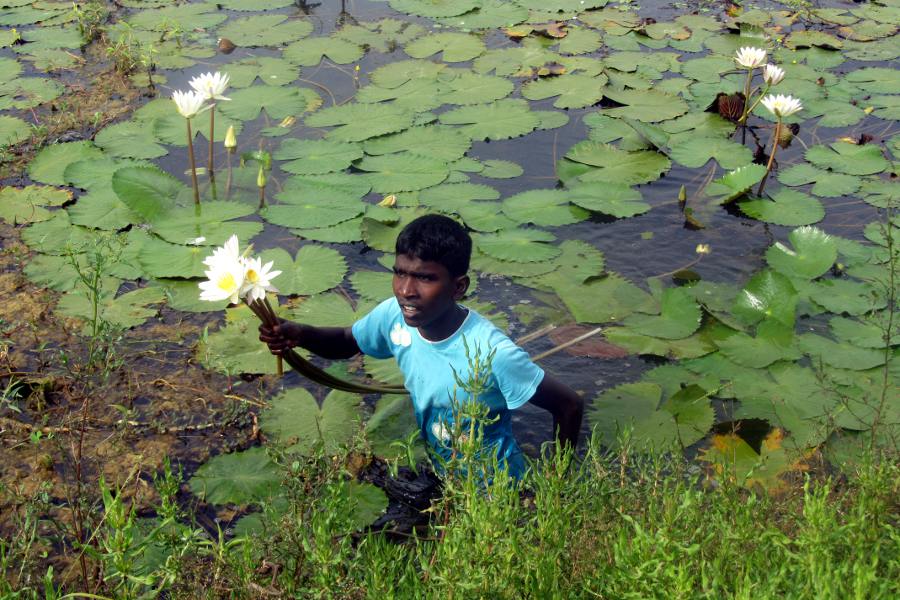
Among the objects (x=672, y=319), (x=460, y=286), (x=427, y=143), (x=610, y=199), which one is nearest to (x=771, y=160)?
(x=610, y=199)

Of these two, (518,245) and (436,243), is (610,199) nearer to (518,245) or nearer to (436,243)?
(518,245)

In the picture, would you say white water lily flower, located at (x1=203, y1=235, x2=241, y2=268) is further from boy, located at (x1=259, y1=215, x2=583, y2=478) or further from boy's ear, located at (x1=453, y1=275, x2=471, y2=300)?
boy's ear, located at (x1=453, y1=275, x2=471, y2=300)

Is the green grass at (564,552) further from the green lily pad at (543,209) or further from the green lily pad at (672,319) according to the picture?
the green lily pad at (543,209)

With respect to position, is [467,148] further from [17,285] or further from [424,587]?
[424,587]

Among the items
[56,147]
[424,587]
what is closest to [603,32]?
[56,147]

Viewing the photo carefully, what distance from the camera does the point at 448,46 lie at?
7570 mm

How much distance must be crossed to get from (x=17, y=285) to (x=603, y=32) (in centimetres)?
510

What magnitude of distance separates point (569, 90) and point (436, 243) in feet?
13.1

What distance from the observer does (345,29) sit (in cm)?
789

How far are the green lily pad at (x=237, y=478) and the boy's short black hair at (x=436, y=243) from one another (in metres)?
1.04

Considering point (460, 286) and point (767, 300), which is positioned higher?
point (460, 286)

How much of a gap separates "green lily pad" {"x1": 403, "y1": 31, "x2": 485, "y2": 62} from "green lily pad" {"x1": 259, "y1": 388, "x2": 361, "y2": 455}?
12.8 feet

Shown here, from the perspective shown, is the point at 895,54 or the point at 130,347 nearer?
the point at 130,347

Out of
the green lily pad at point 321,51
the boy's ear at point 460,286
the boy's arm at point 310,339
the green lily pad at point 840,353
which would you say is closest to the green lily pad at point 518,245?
the green lily pad at point 840,353
